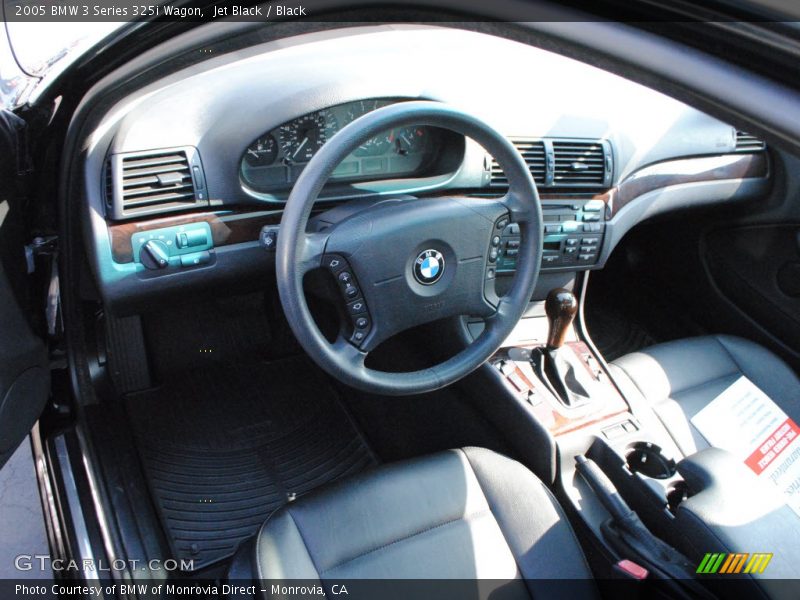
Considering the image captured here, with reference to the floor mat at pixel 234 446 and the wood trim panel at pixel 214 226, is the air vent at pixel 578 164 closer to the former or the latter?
the wood trim panel at pixel 214 226

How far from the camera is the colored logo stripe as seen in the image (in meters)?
1.12

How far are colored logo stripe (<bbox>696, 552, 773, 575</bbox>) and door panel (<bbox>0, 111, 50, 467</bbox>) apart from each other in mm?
1367

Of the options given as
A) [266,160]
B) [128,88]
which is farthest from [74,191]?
[266,160]

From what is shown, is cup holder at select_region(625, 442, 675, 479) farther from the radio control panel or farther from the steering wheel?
the radio control panel

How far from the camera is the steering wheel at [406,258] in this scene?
1.22 meters

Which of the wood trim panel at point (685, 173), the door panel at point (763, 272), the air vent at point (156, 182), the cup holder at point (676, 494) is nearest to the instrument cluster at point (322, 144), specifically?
the air vent at point (156, 182)

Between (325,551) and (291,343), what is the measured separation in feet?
3.64

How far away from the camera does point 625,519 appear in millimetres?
1452

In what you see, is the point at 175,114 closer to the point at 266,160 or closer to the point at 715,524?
the point at 266,160

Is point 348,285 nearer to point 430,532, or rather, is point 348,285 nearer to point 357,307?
point 357,307

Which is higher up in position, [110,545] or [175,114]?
[175,114]

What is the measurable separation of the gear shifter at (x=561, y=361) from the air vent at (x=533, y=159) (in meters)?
0.31

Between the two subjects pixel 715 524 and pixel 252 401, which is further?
pixel 252 401

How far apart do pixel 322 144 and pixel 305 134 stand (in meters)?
0.05
